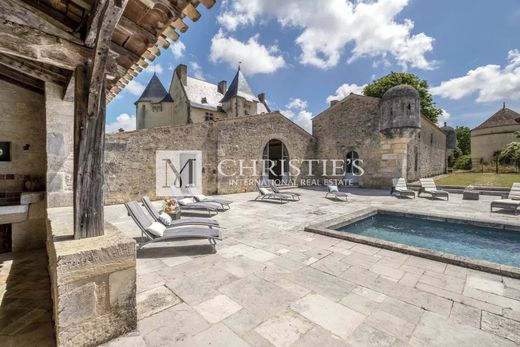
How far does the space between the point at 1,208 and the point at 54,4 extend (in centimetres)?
416

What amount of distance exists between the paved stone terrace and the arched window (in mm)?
12491

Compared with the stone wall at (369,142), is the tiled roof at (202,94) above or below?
above

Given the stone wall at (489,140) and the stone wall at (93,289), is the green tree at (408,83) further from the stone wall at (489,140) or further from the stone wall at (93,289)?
the stone wall at (93,289)

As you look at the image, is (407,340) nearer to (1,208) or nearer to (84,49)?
(84,49)

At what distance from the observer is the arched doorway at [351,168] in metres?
16.0

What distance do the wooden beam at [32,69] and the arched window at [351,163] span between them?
15.4 meters

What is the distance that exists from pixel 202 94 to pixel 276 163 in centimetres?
1206

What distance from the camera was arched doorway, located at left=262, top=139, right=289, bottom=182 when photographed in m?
14.9

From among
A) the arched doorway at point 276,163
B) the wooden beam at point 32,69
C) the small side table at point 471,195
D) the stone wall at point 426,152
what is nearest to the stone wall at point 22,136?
the wooden beam at point 32,69

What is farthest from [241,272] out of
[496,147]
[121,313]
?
[496,147]

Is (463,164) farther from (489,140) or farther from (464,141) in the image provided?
(464,141)

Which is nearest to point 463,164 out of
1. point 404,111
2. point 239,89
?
point 404,111

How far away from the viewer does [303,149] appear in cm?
1691

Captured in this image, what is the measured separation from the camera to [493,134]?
1216 inches
